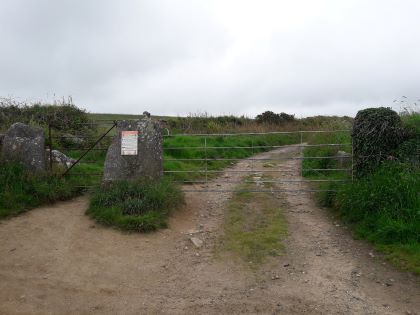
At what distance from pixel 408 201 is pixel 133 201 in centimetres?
465

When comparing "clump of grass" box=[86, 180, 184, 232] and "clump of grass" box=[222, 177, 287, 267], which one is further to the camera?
"clump of grass" box=[86, 180, 184, 232]

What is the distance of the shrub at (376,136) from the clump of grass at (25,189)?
6.06m

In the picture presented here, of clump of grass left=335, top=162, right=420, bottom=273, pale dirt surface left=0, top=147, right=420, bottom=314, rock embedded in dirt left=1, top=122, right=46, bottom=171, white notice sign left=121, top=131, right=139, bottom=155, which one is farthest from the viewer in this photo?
rock embedded in dirt left=1, top=122, right=46, bottom=171

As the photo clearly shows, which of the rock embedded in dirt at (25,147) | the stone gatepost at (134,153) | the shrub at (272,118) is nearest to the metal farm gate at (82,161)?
the rock embedded in dirt at (25,147)

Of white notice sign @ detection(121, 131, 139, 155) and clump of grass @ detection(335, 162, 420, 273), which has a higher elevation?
white notice sign @ detection(121, 131, 139, 155)

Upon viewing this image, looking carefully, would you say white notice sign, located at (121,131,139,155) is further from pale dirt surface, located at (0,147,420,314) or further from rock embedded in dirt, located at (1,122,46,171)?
rock embedded in dirt, located at (1,122,46,171)

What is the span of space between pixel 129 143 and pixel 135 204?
1.50 m

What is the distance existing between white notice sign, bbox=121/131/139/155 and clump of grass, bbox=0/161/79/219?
5.14ft

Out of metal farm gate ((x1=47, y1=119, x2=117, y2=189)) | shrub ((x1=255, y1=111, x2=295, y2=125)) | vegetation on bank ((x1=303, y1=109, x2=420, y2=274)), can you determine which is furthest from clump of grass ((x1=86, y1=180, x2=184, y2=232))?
shrub ((x1=255, y1=111, x2=295, y2=125))

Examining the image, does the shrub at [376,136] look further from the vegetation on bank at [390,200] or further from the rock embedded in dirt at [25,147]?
the rock embedded in dirt at [25,147]

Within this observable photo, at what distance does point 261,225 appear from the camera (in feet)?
23.6

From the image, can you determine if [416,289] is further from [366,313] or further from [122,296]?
[122,296]

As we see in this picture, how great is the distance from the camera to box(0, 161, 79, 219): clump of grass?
7734mm

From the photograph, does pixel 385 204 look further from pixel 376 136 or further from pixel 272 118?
pixel 272 118
